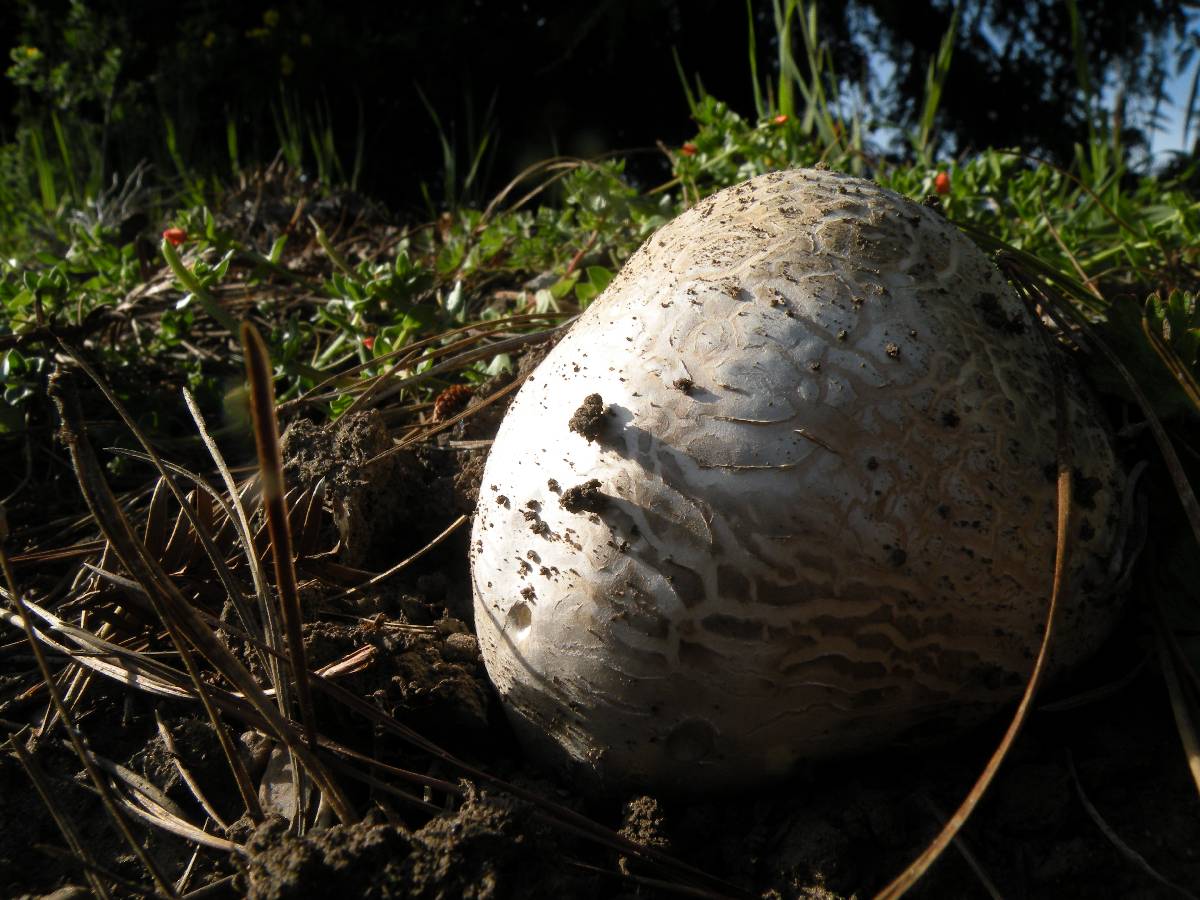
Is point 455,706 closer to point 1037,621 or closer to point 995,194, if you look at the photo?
point 1037,621

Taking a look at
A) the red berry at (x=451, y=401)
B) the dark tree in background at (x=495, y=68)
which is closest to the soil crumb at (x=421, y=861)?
the red berry at (x=451, y=401)

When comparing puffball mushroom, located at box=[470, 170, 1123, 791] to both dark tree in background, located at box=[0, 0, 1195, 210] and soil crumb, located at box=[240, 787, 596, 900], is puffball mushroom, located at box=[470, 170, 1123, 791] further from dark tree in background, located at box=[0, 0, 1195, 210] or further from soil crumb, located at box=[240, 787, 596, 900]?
dark tree in background, located at box=[0, 0, 1195, 210]

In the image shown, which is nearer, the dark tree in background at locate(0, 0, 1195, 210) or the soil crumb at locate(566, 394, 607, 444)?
the soil crumb at locate(566, 394, 607, 444)

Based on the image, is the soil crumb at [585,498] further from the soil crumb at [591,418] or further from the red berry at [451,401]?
the red berry at [451,401]

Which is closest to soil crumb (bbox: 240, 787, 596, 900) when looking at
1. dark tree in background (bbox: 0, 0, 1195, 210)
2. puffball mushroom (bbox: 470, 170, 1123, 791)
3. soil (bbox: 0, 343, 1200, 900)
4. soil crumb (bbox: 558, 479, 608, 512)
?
soil (bbox: 0, 343, 1200, 900)

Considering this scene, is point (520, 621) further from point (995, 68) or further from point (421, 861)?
point (995, 68)

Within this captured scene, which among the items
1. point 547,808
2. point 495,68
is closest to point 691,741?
point 547,808
